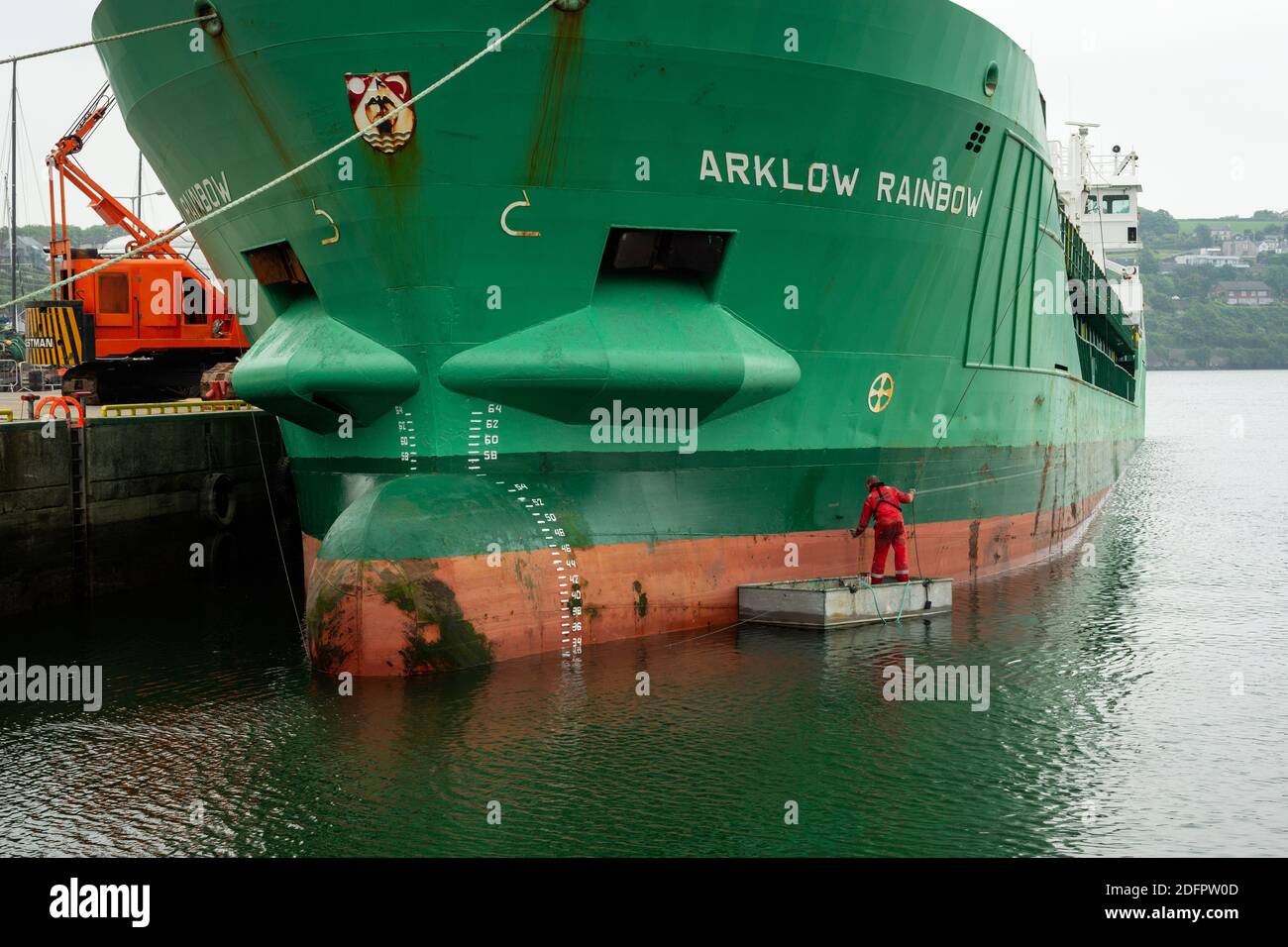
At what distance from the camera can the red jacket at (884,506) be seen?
13992mm

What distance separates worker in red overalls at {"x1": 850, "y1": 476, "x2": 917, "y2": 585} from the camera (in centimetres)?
1400

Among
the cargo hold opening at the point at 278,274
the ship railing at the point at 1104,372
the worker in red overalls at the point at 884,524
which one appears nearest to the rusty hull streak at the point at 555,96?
the cargo hold opening at the point at 278,274

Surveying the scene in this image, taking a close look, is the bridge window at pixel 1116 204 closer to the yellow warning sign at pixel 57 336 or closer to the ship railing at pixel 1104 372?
the ship railing at pixel 1104 372

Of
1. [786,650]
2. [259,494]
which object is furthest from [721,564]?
[259,494]

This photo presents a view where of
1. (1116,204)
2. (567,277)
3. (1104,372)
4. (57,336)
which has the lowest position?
(567,277)

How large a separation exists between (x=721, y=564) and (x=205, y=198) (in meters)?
6.92

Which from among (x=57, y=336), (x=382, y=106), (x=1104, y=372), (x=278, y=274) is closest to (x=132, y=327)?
(x=57, y=336)

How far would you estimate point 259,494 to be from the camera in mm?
20250

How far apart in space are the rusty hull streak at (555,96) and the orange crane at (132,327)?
12366 mm

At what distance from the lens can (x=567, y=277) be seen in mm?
12070

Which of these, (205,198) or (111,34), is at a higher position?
(111,34)

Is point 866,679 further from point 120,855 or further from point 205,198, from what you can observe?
point 205,198

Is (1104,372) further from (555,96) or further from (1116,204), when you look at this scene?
(555,96)

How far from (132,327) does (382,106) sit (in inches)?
556
